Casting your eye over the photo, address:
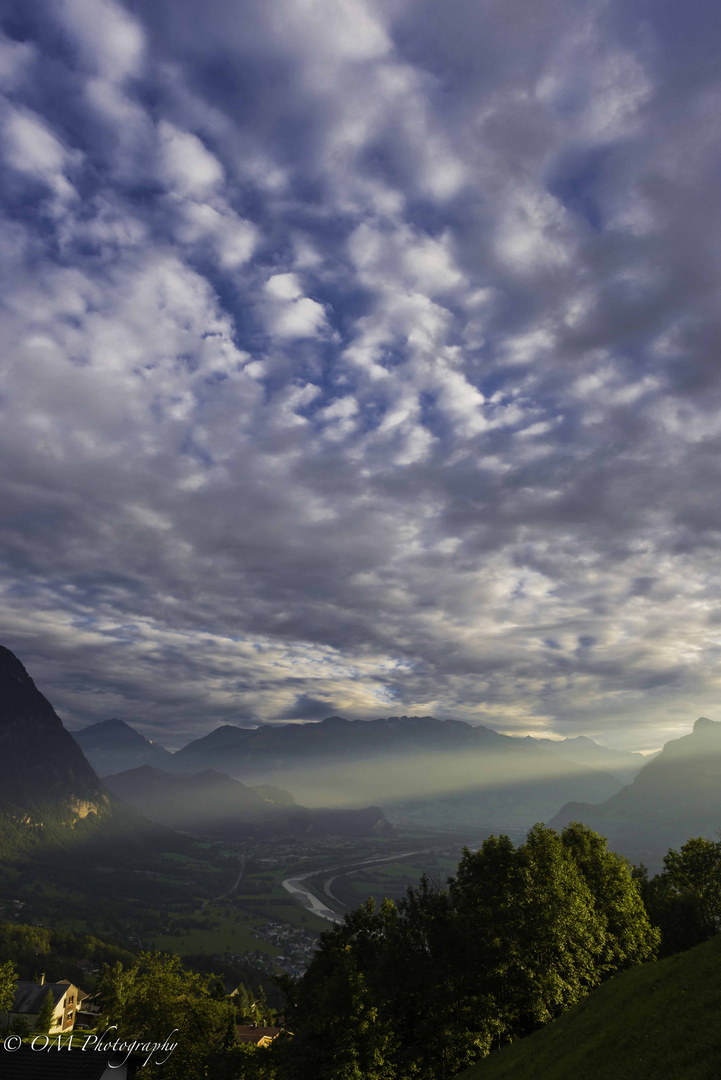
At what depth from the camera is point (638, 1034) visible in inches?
1013

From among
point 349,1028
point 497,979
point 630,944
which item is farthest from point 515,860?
point 349,1028

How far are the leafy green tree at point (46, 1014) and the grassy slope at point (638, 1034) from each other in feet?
444

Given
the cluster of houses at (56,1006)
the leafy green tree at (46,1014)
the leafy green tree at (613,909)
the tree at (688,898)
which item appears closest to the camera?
the leafy green tree at (613,909)

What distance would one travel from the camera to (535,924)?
1720 inches

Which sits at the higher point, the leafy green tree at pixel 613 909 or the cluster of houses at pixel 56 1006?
the leafy green tree at pixel 613 909

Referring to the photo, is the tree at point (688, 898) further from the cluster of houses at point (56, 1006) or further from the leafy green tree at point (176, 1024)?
the cluster of houses at point (56, 1006)

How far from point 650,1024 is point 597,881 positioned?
32.9m

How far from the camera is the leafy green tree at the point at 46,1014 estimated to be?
120m

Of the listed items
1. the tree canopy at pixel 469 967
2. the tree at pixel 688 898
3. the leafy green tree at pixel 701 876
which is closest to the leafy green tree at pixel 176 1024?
the tree canopy at pixel 469 967

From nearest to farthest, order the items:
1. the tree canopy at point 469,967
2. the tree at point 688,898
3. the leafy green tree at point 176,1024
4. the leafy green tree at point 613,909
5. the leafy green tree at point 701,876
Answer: the tree canopy at point 469,967 < the leafy green tree at point 613,909 < the leafy green tree at point 176,1024 < the tree at point 688,898 < the leafy green tree at point 701,876

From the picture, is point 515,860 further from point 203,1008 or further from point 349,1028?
point 203,1008

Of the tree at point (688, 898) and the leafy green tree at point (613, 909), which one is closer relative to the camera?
the leafy green tree at point (613, 909)

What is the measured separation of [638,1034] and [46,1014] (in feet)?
530

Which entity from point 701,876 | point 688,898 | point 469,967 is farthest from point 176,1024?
point 701,876
